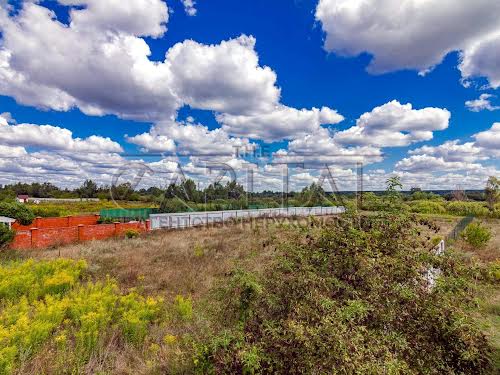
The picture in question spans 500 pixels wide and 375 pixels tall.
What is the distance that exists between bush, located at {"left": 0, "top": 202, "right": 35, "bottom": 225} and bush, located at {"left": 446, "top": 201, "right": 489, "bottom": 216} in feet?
117

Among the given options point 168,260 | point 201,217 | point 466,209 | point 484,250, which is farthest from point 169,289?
point 466,209

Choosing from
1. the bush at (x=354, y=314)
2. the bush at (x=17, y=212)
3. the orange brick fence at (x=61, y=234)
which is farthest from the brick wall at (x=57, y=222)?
the bush at (x=354, y=314)

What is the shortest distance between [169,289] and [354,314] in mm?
5759

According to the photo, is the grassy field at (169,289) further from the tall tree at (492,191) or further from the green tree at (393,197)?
the tall tree at (492,191)

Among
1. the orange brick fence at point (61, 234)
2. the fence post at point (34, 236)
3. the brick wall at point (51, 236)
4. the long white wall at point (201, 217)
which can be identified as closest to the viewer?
the orange brick fence at point (61, 234)

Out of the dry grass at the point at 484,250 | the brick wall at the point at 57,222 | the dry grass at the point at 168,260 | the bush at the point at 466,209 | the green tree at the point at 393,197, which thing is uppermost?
the green tree at the point at 393,197

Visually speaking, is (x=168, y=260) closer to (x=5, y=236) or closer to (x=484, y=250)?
(x=5, y=236)

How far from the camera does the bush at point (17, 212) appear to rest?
56.0ft

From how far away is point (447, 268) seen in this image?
3486mm

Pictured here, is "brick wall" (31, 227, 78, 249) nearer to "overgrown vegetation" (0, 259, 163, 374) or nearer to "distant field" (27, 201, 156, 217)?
"overgrown vegetation" (0, 259, 163, 374)

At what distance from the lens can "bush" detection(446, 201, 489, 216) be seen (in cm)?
2782

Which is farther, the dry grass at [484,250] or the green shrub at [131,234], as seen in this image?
the green shrub at [131,234]

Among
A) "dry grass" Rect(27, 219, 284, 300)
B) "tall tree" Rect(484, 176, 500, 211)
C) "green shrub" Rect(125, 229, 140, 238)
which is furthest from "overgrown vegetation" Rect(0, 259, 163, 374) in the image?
"tall tree" Rect(484, 176, 500, 211)

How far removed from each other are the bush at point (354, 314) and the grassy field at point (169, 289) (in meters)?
0.42
